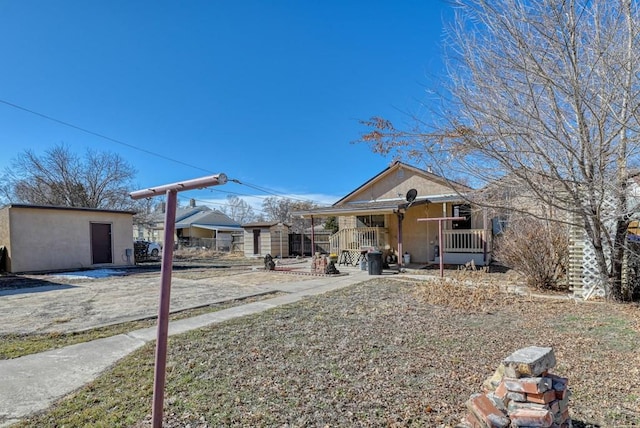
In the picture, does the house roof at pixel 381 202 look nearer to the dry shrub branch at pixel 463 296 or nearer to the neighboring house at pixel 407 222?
the neighboring house at pixel 407 222

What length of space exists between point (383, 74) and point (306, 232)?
57.0 ft

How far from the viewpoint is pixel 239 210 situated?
5625cm

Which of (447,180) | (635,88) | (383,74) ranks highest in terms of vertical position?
(383,74)

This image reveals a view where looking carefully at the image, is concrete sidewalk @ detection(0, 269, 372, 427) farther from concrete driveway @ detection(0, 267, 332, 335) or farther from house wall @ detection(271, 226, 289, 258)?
house wall @ detection(271, 226, 289, 258)

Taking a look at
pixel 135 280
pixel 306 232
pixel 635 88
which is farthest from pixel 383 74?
pixel 306 232

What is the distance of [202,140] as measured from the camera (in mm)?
23953

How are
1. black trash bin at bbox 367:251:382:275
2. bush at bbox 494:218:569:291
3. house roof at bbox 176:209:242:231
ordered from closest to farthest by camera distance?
bush at bbox 494:218:569:291 < black trash bin at bbox 367:251:382:275 < house roof at bbox 176:209:242:231

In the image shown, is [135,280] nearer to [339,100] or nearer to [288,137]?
[339,100]

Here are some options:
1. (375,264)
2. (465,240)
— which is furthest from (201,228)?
(465,240)

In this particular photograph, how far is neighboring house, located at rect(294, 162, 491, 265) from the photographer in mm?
13617

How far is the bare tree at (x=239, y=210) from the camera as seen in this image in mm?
55281

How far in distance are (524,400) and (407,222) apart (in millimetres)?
13789

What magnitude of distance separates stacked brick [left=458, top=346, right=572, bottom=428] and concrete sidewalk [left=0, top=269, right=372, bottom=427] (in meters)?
3.43

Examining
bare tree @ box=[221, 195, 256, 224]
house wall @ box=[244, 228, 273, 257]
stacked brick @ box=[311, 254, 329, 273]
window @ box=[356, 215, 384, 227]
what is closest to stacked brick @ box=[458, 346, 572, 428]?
stacked brick @ box=[311, 254, 329, 273]
